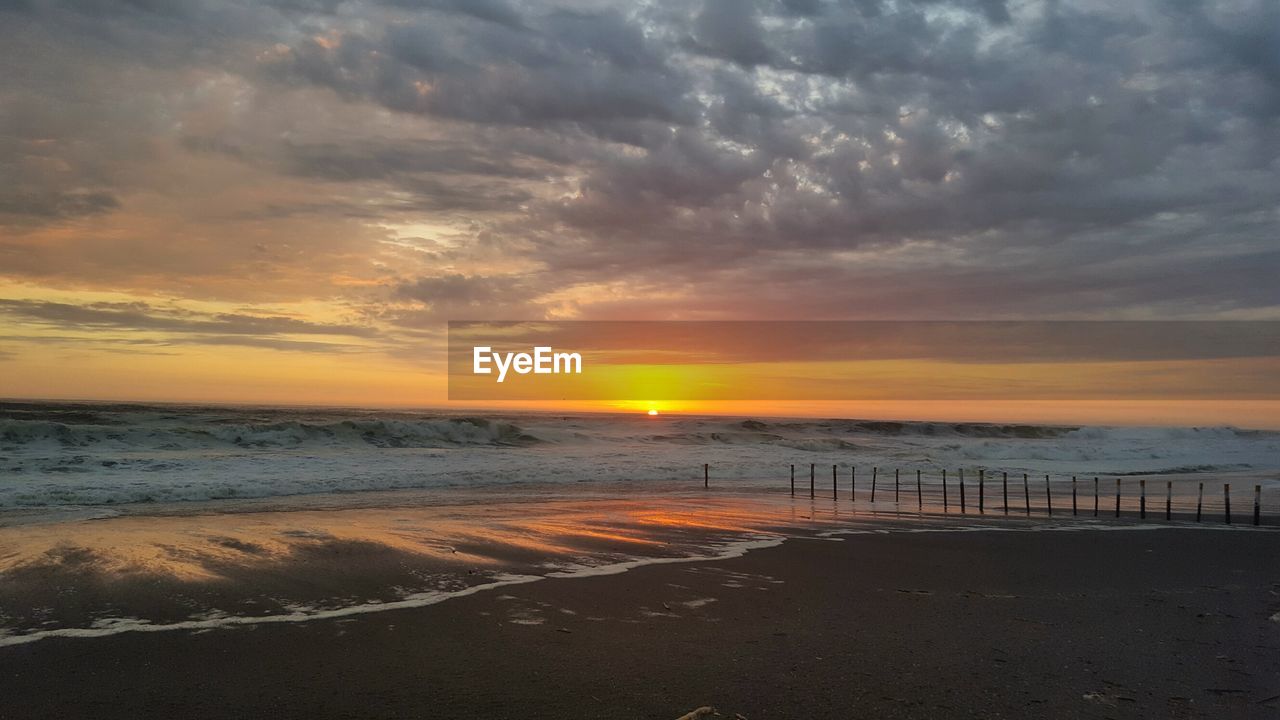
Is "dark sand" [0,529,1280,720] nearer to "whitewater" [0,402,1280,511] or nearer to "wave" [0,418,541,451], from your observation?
"whitewater" [0,402,1280,511]

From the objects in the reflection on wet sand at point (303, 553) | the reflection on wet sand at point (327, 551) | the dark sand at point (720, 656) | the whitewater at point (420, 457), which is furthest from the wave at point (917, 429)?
the dark sand at point (720, 656)

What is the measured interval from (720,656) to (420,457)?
123 ft

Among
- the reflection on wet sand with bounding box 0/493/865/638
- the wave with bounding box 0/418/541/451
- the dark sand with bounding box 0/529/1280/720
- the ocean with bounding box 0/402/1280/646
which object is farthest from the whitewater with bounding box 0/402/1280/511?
the dark sand with bounding box 0/529/1280/720

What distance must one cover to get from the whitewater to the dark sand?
18240 mm

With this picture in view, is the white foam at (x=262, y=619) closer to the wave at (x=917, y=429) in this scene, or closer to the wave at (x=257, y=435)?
the wave at (x=257, y=435)

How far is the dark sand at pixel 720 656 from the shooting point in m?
6.27

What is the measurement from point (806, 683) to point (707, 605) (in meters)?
3.07

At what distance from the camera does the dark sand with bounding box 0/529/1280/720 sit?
6.27 meters

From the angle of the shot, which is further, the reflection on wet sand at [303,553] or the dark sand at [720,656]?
the reflection on wet sand at [303,553]

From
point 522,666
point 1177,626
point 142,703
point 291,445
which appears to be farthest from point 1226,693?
point 291,445

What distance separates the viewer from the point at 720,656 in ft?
24.8

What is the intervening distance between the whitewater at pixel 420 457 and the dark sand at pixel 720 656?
18240mm

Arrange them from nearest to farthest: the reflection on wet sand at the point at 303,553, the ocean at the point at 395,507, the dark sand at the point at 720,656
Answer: the dark sand at the point at 720,656 < the reflection on wet sand at the point at 303,553 < the ocean at the point at 395,507

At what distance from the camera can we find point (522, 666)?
719 cm
